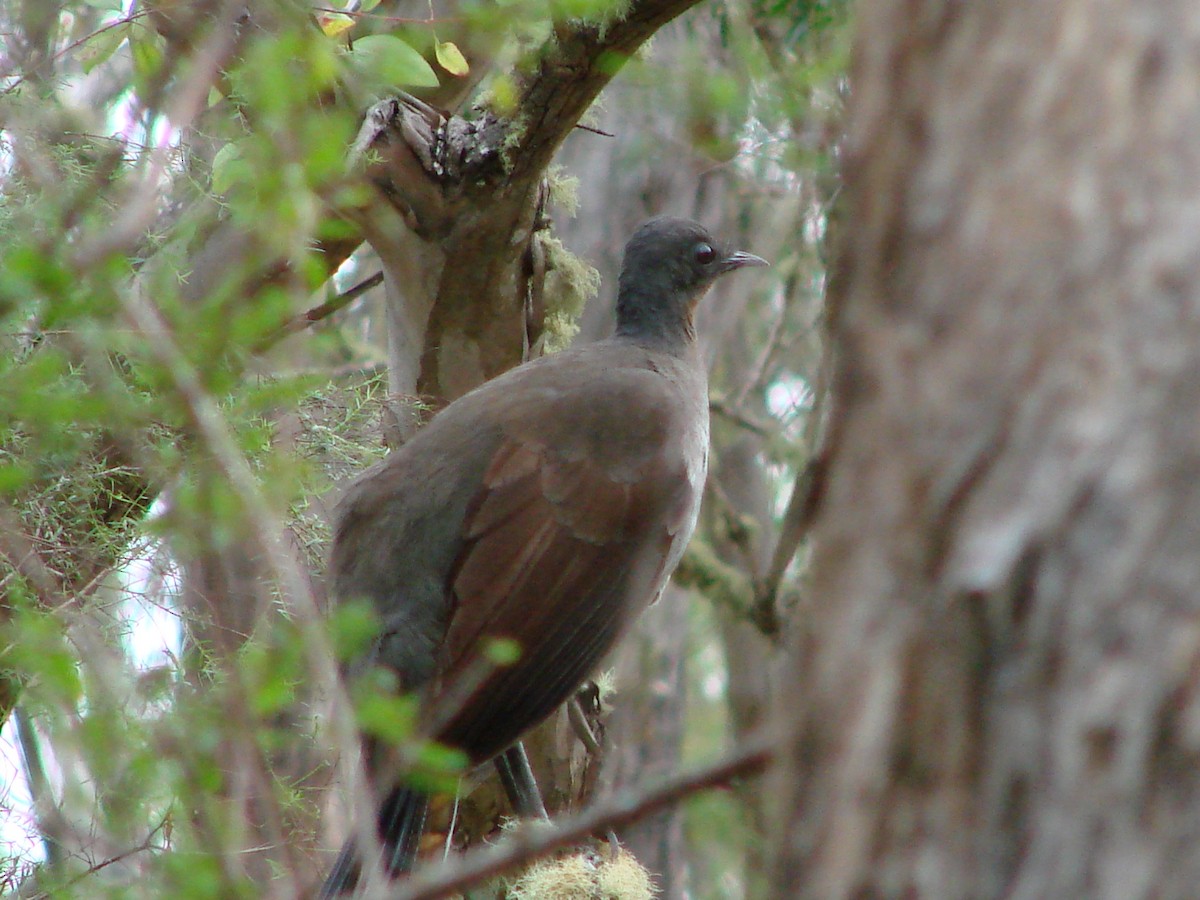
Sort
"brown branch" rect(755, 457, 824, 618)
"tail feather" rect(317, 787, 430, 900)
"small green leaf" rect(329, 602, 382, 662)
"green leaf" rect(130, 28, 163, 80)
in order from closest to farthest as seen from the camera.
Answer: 1. "small green leaf" rect(329, 602, 382, 662)
2. "green leaf" rect(130, 28, 163, 80)
3. "tail feather" rect(317, 787, 430, 900)
4. "brown branch" rect(755, 457, 824, 618)

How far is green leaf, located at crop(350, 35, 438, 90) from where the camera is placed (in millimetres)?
3150

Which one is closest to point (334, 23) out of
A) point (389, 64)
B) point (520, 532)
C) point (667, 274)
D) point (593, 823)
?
point (389, 64)

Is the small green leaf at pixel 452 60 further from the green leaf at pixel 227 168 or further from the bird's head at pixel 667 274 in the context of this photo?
the bird's head at pixel 667 274

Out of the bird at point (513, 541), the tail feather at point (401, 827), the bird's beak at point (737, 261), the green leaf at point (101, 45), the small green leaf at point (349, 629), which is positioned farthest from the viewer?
the bird's beak at point (737, 261)

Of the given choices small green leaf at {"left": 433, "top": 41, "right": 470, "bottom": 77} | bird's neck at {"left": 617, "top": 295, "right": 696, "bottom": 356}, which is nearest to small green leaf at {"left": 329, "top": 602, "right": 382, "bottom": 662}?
small green leaf at {"left": 433, "top": 41, "right": 470, "bottom": 77}

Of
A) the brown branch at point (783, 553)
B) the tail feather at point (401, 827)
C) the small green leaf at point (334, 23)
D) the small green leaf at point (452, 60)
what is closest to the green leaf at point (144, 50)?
the small green leaf at point (334, 23)

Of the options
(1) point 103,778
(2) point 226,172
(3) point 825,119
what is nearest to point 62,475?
(2) point 226,172

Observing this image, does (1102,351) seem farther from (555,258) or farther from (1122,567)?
(555,258)

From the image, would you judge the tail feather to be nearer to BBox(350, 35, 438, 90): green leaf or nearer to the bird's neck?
BBox(350, 35, 438, 90): green leaf

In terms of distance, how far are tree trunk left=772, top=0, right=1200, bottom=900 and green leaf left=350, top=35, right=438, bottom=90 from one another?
2039mm

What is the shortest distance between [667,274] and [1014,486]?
3.93 metres

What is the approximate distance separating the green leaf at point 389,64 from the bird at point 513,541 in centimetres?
116

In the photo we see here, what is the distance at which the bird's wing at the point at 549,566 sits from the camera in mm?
3766

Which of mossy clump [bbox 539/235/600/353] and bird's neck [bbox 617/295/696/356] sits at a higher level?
mossy clump [bbox 539/235/600/353]
